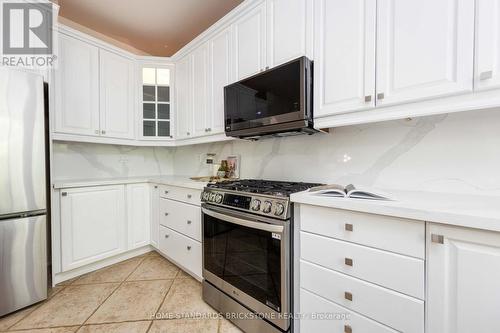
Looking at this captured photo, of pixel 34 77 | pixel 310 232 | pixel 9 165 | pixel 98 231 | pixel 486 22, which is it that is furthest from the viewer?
pixel 98 231

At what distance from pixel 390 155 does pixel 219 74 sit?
157 centimetres

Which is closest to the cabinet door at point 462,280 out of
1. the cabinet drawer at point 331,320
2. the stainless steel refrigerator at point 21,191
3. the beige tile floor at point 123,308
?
the cabinet drawer at point 331,320

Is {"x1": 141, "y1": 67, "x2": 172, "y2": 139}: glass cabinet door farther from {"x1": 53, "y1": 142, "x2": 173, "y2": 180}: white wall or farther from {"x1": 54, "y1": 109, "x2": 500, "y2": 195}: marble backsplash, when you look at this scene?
{"x1": 54, "y1": 109, "x2": 500, "y2": 195}: marble backsplash

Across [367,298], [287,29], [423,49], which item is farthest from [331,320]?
[287,29]

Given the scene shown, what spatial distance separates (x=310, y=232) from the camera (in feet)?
3.93

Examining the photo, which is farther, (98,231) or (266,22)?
(98,231)

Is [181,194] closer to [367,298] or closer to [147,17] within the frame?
[367,298]

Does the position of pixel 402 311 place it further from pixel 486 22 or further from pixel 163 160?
pixel 163 160

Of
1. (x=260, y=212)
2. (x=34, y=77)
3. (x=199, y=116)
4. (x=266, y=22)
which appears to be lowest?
(x=260, y=212)

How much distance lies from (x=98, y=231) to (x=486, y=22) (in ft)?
10.2

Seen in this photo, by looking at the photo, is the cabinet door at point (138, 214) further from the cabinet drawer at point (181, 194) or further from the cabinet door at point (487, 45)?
the cabinet door at point (487, 45)

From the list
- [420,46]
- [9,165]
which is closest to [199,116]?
[9,165]

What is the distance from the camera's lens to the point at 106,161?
271cm

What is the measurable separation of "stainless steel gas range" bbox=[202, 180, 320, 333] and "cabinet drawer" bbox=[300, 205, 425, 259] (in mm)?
143
